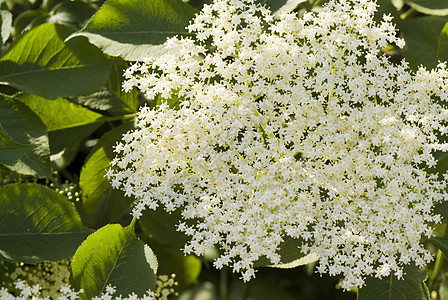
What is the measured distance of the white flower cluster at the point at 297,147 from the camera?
1.81 meters

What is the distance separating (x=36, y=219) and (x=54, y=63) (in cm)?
61

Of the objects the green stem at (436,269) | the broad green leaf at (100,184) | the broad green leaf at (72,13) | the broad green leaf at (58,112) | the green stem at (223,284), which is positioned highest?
the broad green leaf at (72,13)

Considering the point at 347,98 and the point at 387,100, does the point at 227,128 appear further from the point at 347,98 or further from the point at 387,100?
the point at 387,100

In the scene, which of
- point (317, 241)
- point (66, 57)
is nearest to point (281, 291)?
point (317, 241)

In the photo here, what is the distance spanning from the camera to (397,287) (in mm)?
1897

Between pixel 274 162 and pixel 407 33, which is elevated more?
pixel 407 33

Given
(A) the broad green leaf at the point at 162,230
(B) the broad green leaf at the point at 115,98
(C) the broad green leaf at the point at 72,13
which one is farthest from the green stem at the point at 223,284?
(C) the broad green leaf at the point at 72,13

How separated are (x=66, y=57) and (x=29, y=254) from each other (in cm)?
75

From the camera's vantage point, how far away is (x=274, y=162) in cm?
191

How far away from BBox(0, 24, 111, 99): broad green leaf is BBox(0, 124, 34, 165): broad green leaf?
354 mm

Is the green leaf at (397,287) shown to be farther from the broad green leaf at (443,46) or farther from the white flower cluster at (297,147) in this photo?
the broad green leaf at (443,46)

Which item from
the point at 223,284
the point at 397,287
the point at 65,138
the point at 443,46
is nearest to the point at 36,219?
the point at 65,138

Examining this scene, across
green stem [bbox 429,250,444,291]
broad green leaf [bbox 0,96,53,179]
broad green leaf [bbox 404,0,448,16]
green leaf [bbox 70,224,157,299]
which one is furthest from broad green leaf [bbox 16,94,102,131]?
green stem [bbox 429,250,444,291]

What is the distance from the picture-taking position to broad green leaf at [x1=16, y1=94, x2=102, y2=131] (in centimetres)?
229
